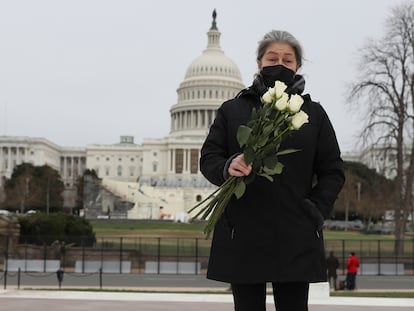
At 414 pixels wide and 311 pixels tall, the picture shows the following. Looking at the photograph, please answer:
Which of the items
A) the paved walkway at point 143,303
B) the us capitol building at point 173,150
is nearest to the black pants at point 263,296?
the paved walkway at point 143,303

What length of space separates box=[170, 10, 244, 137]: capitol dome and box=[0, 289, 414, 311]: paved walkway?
105604 millimetres

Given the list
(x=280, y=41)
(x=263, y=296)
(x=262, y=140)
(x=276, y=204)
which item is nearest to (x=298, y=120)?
(x=262, y=140)

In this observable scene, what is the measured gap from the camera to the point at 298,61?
10.6 feet

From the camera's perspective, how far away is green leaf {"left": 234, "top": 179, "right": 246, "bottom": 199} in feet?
9.20

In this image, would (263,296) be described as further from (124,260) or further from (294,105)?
(124,260)

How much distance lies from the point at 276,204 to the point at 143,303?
6.26 m

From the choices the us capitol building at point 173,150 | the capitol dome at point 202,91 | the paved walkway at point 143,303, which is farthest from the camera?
the capitol dome at point 202,91

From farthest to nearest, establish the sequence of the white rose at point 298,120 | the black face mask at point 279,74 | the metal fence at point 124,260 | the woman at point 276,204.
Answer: the metal fence at point 124,260
the black face mask at point 279,74
the woman at point 276,204
the white rose at point 298,120

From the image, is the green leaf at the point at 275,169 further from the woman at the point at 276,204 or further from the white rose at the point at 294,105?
the white rose at the point at 294,105

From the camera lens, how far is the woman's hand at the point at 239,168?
2.80 metres

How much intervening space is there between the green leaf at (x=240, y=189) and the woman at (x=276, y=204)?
0.05 metres

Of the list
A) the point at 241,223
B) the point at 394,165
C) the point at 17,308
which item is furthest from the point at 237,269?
the point at 394,165

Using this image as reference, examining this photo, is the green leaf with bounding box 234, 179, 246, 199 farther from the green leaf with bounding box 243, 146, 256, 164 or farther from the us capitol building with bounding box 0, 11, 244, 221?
the us capitol building with bounding box 0, 11, 244, 221

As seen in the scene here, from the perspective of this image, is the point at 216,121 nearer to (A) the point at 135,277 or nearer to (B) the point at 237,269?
(B) the point at 237,269
